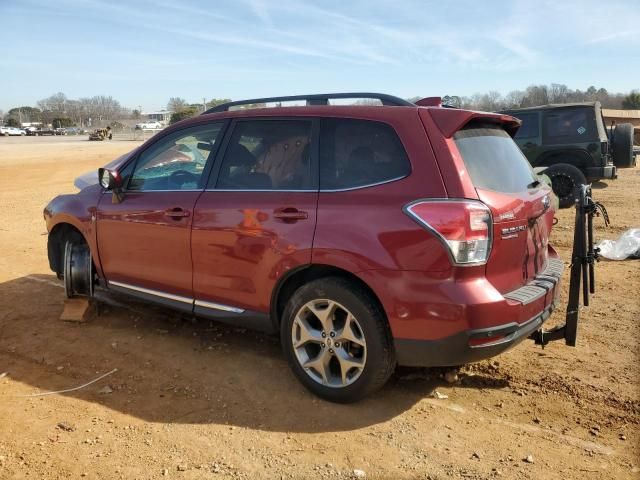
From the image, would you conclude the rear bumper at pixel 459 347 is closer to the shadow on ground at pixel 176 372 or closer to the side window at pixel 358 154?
the shadow on ground at pixel 176 372

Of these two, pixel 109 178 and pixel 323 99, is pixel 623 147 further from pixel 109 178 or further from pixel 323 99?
pixel 109 178

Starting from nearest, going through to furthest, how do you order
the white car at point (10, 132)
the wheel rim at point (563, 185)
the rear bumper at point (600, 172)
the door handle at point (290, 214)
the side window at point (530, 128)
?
the door handle at point (290, 214) < the wheel rim at point (563, 185) < the rear bumper at point (600, 172) < the side window at point (530, 128) < the white car at point (10, 132)

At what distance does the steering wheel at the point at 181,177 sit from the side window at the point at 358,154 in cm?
113

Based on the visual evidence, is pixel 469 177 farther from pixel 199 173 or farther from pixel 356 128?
pixel 199 173

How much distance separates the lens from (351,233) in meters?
3.05

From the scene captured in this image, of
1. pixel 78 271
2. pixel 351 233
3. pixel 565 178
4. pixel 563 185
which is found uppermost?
pixel 565 178

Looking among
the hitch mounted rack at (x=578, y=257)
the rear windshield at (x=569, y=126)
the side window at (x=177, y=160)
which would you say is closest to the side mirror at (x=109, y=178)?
the side window at (x=177, y=160)

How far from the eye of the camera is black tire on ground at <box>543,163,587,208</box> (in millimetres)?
10242

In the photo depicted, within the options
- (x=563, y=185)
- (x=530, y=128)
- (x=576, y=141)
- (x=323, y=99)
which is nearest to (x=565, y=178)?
(x=563, y=185)

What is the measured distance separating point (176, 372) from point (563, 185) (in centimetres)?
908

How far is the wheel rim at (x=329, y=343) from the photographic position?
3.15 meters

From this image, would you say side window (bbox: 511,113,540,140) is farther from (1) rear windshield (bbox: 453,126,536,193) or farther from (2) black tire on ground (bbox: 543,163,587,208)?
(1) rear windshield (bbox: 453,126,536,193)

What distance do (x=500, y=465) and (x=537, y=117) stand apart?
1035 centimetres

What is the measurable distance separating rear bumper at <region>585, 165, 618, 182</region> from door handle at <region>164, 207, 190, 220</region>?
9753 millimetres
